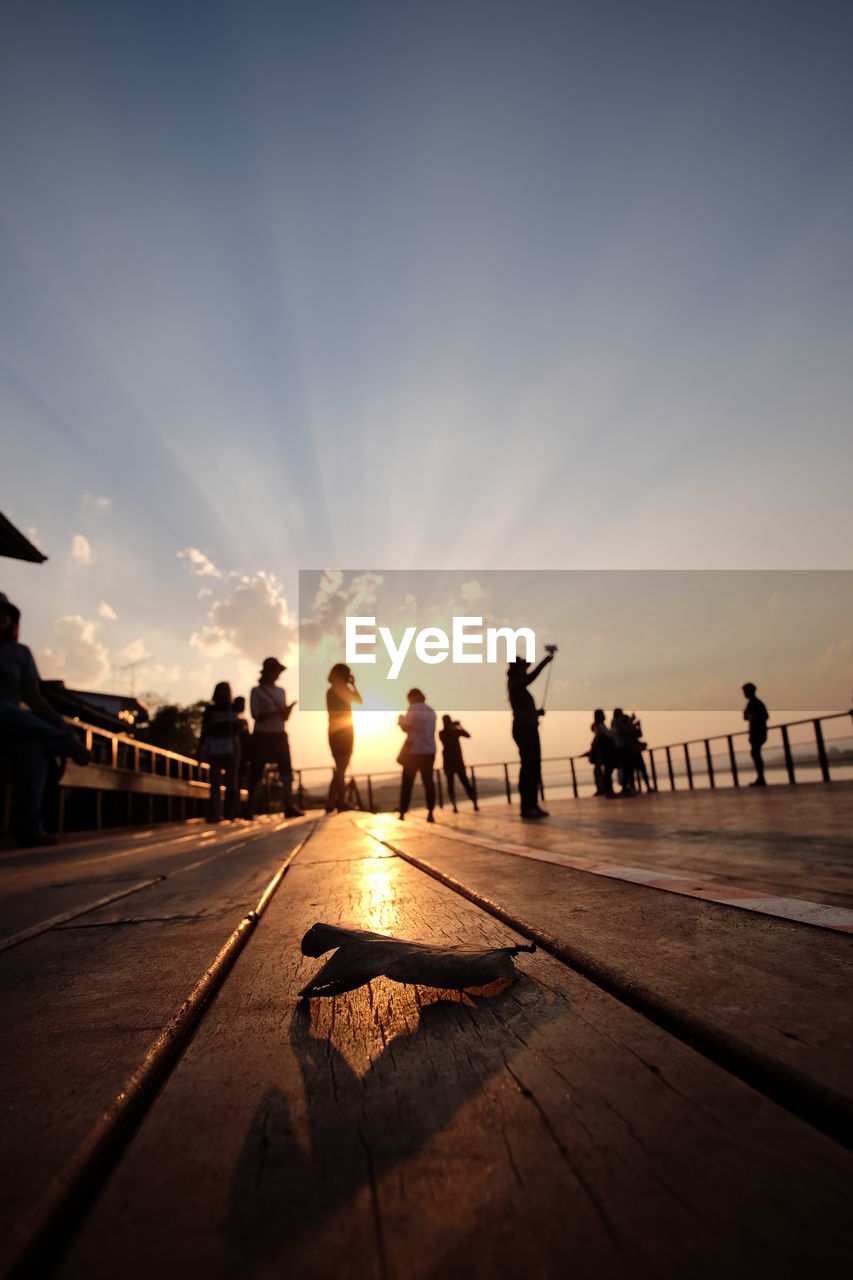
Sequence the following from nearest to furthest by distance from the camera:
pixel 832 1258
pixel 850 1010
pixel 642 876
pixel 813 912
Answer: pixel 832 1258 < pixel 850 1010 < pixel 813 912 < pixel 642 876

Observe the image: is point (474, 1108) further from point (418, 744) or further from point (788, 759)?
point (788, 759)

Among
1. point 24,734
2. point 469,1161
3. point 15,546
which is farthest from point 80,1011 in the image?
point 15,546

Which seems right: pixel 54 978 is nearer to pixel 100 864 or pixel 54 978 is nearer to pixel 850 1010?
pixel 850 1010

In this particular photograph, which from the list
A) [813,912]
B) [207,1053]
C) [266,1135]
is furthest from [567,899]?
[266,1135]

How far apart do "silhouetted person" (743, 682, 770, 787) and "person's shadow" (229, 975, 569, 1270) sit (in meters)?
13.6

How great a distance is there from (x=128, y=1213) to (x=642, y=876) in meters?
1.62

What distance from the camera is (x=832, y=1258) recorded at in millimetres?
395

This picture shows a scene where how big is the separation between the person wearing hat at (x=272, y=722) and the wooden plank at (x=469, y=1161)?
8.78m

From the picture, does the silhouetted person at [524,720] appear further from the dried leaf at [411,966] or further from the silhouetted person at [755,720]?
the silhouetted person at [755,720]

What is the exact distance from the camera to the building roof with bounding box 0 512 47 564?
11328 mm

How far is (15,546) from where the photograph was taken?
11.8m

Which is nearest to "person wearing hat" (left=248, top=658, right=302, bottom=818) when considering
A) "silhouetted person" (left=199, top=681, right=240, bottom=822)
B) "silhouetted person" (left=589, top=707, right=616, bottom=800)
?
"silhouetted person" (left=199, top=681, right=240, bottom=822)

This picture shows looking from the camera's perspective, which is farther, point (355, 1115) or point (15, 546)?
point (15, 546)

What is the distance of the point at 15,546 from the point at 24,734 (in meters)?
8.25
